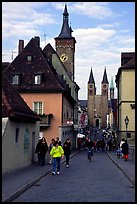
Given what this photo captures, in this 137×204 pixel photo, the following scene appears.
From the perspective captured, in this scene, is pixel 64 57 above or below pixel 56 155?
above

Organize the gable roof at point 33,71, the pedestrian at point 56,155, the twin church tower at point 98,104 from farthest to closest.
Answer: the twin church tower at point 98,104 → the gable roof at point 33,71 → the pedestrian at point 56,155

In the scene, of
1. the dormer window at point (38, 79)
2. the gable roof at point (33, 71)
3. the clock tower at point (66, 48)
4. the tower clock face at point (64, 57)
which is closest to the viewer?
the gable roof at point (33, 71)

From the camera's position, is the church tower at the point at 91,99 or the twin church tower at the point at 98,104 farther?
the twin church tower at the point at 98,104

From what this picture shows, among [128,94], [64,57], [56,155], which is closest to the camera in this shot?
[56,155]

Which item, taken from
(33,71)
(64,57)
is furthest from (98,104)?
(33,71)

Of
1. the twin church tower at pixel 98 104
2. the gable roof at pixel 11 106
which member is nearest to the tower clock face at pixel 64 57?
the gable roof at pixel 11 106

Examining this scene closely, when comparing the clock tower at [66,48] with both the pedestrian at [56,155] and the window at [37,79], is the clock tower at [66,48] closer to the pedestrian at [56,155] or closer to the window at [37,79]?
the window at [37,79]

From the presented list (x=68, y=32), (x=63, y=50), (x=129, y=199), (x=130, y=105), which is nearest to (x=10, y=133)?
(x=129, y=199)

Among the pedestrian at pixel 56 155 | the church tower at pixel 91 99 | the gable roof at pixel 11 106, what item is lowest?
the pedestrian at pixel 56 155

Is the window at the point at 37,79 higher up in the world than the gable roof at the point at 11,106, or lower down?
higher up

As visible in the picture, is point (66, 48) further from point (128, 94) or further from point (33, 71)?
Answer: point (33, 71)

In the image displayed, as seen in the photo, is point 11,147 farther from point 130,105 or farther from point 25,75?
point 130,105

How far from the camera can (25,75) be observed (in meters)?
50.3

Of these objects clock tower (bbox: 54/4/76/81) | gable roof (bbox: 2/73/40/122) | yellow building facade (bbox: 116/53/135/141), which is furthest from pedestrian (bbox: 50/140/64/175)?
clock tower (bbox: 54/4/76/81)
